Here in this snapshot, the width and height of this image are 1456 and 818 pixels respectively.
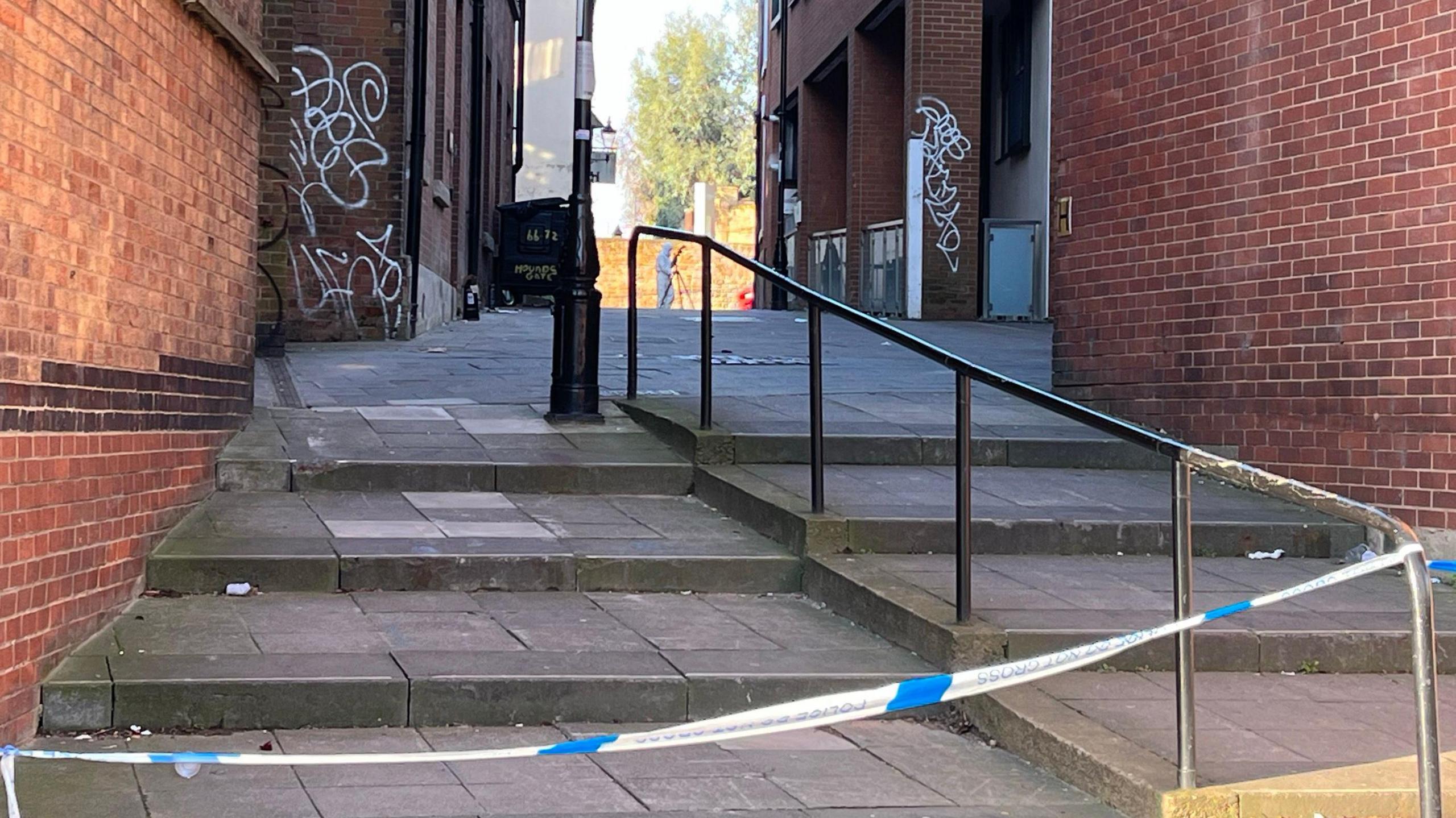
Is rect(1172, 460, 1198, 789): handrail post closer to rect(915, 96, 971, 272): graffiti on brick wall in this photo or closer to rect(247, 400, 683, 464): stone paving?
rect(247, 400, 683, 464): stone paving

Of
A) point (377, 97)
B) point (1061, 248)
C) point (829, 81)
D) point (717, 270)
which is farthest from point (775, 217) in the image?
point (1061, 248)

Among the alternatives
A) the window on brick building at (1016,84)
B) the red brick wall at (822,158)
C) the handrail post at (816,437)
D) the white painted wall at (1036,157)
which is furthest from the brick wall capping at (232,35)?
the red brick wall at (822,158)

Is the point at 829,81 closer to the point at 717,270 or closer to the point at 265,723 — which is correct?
the point at 717,270

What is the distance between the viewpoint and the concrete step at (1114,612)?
4613 mm

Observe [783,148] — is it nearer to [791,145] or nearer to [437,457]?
[791,145]

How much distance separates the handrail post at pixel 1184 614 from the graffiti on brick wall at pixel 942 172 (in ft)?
49.1

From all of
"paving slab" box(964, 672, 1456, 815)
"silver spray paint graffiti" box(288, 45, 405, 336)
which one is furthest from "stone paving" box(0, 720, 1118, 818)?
"silver spray paint graffiti" box(288, 45, 405, 336)

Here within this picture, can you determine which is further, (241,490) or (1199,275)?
(1199,275)

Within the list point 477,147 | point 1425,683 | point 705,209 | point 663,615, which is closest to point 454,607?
point 663,615

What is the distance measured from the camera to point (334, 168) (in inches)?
490

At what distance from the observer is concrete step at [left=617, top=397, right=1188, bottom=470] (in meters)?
7.01

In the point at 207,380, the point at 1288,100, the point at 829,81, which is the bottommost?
the point at 207,380

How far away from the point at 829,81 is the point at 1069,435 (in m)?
18.4

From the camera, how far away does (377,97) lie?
489 inches
